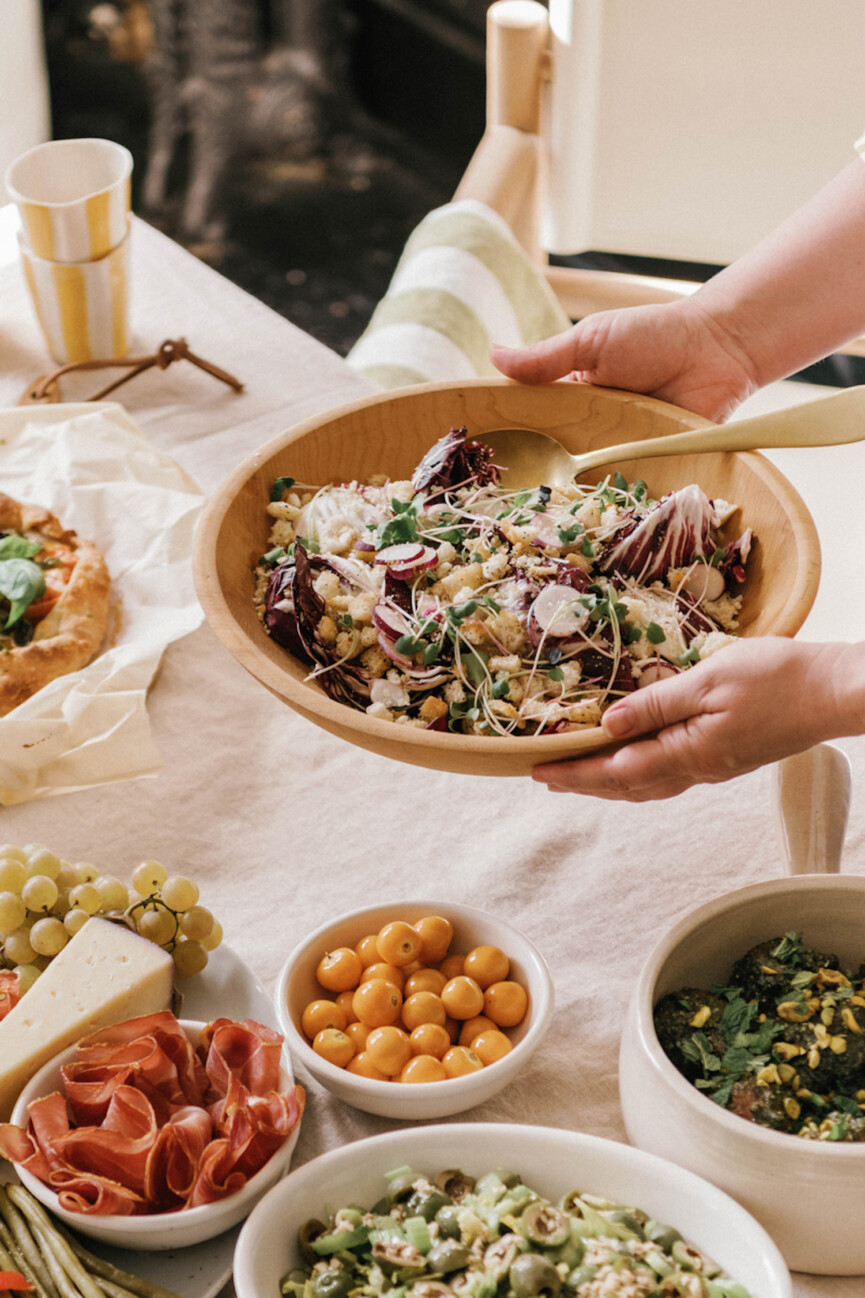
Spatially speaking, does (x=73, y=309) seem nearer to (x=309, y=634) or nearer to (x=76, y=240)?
(x=76, y=240)

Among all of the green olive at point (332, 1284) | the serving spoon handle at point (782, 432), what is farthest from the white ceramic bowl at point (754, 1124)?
the serving spoon handle at point (782, 432)

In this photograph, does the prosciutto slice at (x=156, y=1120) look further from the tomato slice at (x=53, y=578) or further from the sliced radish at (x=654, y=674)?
the tomato slice at (x=53, y=578)

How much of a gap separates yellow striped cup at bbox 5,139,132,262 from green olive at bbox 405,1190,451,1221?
1.56m

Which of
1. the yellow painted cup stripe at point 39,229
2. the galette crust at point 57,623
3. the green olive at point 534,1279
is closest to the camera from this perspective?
the green olive at point 534,1279

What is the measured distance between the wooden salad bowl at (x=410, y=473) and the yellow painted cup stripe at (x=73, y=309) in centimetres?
85

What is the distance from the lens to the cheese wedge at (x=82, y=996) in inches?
37.7

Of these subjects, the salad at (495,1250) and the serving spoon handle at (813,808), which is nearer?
the salad at (495,1250)

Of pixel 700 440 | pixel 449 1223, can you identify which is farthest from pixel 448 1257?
pixel 700 440

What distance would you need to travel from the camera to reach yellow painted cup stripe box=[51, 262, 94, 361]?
1933mm

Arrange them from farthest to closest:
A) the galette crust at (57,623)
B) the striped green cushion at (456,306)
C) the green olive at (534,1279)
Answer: the striped green cushion at (456,306), the galette crust at (57,623), the green olive at (534,1279)

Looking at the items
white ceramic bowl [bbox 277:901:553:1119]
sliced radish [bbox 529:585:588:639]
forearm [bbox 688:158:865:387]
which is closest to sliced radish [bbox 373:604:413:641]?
sliced radish [bbox 529:585:588:639]

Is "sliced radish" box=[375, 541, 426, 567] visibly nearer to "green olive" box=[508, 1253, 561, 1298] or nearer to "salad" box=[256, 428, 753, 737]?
"salad" box=[256, 428, 753, 737]

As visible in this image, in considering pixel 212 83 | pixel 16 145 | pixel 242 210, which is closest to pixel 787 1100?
pixel 16 145

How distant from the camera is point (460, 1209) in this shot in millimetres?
853
